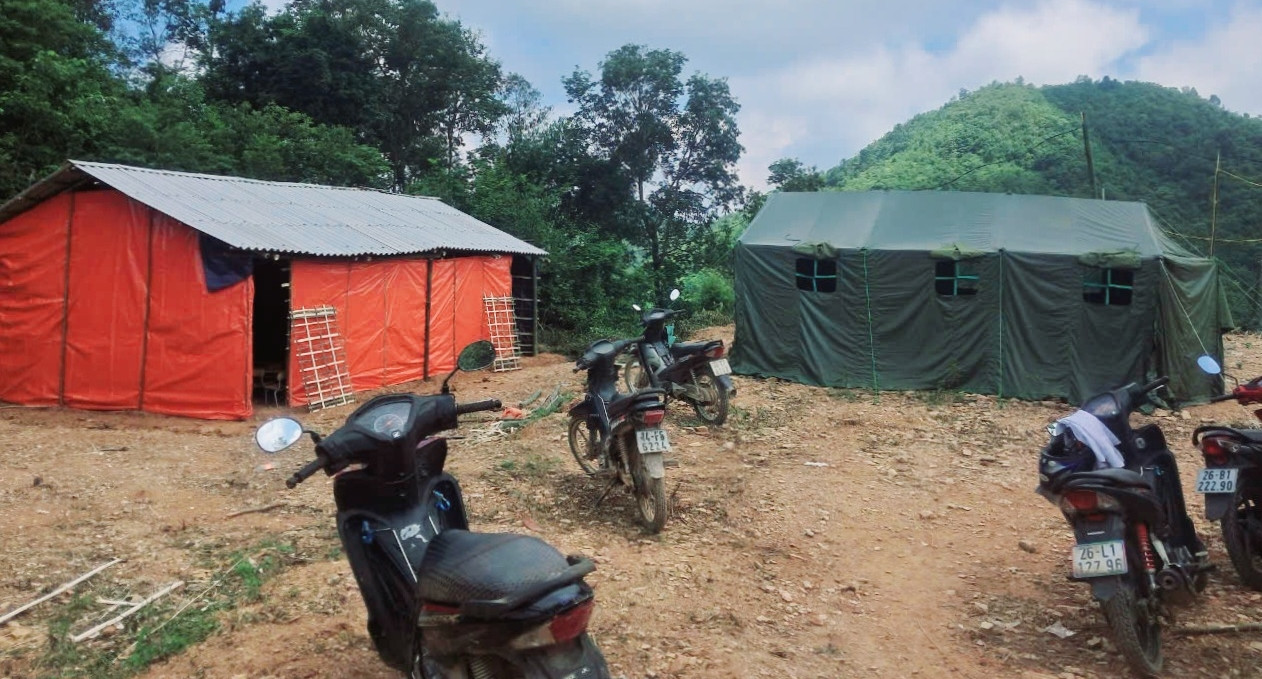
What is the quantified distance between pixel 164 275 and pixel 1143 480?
9.57 metres

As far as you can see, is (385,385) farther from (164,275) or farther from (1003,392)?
(1003,392)

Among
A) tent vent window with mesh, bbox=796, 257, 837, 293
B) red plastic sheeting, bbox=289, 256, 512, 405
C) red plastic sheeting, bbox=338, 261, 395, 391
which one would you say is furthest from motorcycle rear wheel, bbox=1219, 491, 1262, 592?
red plastic sheeting, bbox=338, 261, 395, 391

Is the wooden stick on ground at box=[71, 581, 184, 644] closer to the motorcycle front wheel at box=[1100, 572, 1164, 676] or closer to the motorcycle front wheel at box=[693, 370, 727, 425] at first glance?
the motorcycle front wheel at box=[1100, 572, 1164, 676]

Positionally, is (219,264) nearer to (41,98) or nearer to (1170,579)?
(41,98)

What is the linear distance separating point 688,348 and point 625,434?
311 cm

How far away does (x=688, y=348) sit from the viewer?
803cm

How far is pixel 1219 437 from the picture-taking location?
394 centimetres

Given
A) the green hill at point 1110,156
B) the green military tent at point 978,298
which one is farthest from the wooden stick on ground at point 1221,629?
the green hill at point 1110,156

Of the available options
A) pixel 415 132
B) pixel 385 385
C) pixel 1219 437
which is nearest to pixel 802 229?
pixel 385 385

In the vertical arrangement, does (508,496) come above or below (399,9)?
below

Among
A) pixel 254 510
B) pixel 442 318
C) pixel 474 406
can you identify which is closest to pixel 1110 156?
pixel 442 318

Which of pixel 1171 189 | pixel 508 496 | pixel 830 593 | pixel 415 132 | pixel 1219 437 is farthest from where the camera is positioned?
pixel 415 132

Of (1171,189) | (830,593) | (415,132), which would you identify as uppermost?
(415,132)

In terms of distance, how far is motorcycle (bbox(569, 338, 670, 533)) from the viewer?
4734mm
